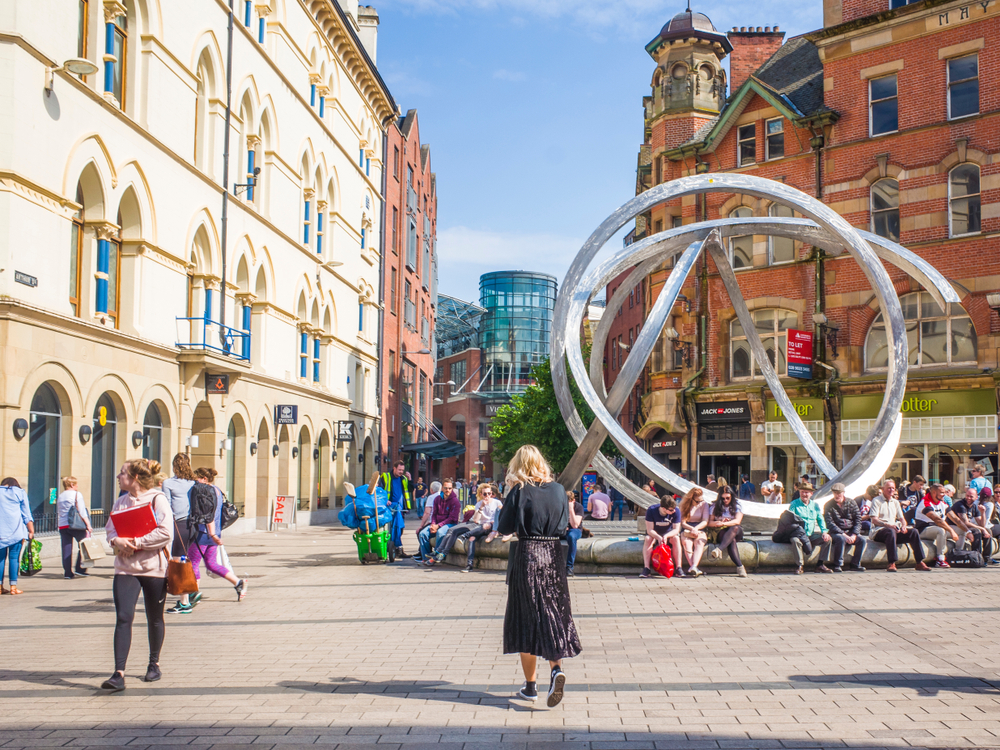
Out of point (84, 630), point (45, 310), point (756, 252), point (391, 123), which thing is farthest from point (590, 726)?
point (391, 123)

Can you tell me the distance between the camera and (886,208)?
30.1 meters

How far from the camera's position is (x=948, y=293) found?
1745 cm

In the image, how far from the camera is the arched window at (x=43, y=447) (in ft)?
55.5

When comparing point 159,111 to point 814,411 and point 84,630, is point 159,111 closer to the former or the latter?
point 84,630

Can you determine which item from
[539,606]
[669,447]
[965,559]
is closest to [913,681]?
[539,606]

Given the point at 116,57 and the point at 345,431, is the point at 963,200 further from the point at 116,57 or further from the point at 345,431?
the point at 116,57

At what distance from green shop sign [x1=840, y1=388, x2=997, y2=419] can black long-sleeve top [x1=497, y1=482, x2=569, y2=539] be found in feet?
72.0

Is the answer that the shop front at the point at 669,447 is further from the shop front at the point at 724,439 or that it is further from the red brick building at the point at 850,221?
the shop front at the point at 724,439

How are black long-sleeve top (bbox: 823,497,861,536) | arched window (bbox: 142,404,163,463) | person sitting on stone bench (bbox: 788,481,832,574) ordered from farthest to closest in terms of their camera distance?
1. arched window (bbox: 142,404,163,463)
2. black long-sleeve top (bbox: 823,497,861,536)
3. person sitting on stone bench (bbox: 788,481,832,574)

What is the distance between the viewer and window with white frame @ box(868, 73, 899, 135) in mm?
30266

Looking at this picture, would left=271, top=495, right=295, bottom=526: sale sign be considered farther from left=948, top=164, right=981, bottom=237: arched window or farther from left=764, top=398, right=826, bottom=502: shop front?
left=948, top=164, right=981, bottom=237: arched window

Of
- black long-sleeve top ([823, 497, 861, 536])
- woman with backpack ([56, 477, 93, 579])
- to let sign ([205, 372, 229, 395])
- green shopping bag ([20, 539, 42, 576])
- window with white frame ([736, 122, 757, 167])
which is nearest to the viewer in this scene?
woman with backpack ([56, 477, 93, 579])

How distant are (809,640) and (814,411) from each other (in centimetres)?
2298

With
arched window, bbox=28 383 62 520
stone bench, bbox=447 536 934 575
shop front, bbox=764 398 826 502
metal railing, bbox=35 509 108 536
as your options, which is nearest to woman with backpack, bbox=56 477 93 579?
metal railing, bbox=35 509 108 536
